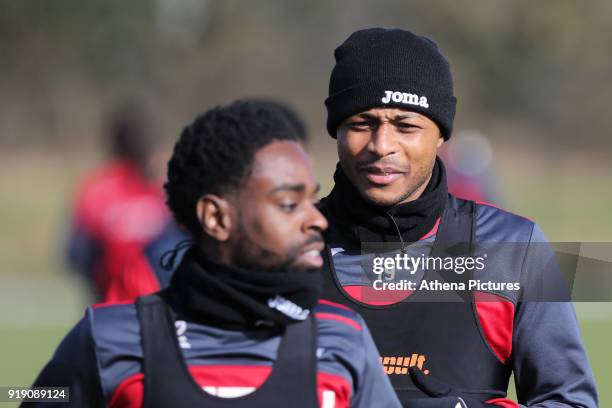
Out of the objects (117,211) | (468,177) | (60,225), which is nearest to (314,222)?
(117,211)

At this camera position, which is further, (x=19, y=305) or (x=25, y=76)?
(x=25, y=76)

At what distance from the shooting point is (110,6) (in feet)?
126

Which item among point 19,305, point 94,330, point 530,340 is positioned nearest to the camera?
point 94,330

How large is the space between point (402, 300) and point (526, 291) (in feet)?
1.33

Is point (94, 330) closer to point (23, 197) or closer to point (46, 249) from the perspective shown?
point (46, 249)

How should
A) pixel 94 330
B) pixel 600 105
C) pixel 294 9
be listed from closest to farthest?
pixel 94 330
pixel 600 105
pixel 294 9

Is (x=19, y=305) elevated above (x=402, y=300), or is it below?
above

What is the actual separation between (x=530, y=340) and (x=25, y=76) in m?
31.1

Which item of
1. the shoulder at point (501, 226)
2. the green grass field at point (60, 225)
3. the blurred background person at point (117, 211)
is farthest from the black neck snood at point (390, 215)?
the green grass field at point (60, 225)

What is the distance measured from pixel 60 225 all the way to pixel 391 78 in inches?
704

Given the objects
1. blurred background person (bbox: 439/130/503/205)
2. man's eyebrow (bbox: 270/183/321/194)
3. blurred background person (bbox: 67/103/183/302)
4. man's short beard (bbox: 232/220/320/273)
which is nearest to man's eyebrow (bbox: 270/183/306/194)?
man's eyebrow (bbox: 270/183/321/194)

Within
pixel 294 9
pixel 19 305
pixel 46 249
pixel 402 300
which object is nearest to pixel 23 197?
pixel 46 249

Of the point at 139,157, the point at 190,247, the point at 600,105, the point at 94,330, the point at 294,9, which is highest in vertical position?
the point at 294,9

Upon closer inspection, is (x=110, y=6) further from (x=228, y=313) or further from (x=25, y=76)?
(x=228, y=313)
